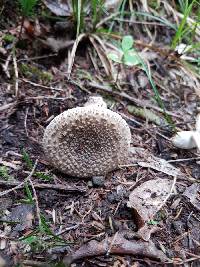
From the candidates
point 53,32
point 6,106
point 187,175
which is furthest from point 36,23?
point 187,175

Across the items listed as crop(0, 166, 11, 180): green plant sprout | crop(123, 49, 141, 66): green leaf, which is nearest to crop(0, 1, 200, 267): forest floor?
crop(0, 166, 11, 180): green plant sprout

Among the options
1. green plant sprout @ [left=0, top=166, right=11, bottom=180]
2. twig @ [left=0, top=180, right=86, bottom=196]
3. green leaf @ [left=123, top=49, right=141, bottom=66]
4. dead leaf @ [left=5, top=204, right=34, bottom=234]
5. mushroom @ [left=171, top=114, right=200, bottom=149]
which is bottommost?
dead leaf @ [left=5, top=204, right=34, bottom=234]

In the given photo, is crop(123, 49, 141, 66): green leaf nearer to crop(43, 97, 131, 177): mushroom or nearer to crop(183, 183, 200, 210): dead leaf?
crop(43, 97, 131, 177): mushroom

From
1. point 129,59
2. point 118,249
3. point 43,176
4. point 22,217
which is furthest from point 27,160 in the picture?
point 129,59


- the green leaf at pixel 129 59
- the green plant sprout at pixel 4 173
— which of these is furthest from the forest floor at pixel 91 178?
the green leaf at pixel 129 59

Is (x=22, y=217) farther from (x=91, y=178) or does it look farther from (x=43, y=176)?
(x=91, y=178)

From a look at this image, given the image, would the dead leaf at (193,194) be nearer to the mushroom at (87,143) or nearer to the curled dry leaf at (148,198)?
the curled dry leaf at (148,198)
